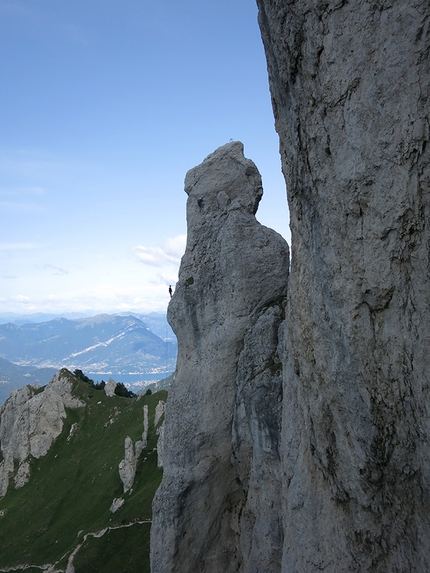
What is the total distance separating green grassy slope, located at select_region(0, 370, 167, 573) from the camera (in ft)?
163

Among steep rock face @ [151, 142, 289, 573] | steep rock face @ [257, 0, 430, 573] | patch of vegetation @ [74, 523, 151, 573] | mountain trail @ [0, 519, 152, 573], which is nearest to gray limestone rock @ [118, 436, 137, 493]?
mountain trail @ [0, 519, 152, 573]

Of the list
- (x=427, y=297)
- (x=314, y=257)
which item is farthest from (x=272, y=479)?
(x=427, y=297)

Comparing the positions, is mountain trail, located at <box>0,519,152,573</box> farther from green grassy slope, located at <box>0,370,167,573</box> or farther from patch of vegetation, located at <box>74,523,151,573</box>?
patch of vegetation, located at <box>74,523,151,573</box>

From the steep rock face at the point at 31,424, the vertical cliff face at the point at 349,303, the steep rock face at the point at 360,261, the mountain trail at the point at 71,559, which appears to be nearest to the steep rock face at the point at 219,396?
the vertical cliff face at the point at 349,303

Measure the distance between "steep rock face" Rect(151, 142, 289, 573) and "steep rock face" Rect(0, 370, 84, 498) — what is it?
224ft

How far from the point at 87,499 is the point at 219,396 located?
54.7 metres

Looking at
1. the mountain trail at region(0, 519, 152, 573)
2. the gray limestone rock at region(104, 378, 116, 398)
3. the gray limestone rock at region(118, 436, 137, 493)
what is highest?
the gray limestone rock at region(104, 378, 116, 398)

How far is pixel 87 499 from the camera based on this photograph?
68.1 m

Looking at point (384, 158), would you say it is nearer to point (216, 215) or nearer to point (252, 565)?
point (216, 215)

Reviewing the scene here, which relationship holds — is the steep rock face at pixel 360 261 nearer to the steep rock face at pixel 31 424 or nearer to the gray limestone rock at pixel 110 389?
the steep rock face at pixel 31 424

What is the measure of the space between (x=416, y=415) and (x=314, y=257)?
233 inches

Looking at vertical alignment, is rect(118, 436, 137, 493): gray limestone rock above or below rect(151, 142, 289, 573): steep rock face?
below

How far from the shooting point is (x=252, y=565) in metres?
21.8

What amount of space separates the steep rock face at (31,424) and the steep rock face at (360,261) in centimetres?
7948
